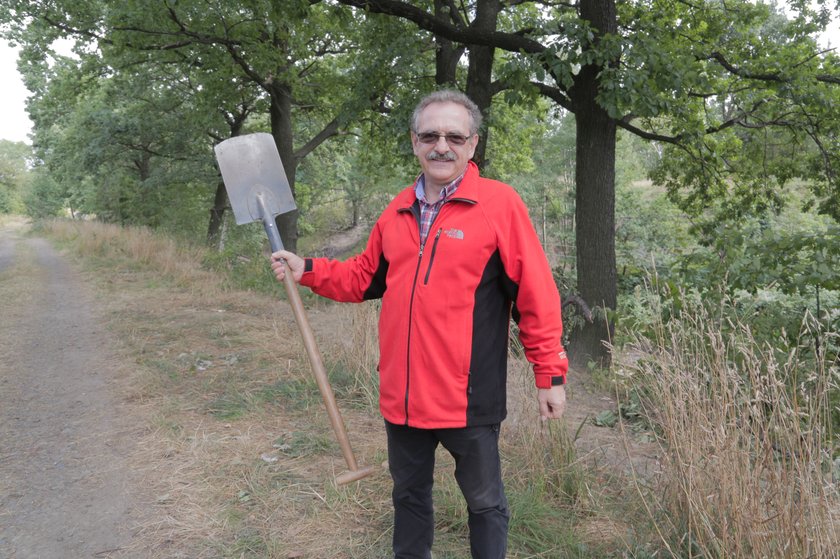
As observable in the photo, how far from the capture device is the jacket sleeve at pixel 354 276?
2598 mm

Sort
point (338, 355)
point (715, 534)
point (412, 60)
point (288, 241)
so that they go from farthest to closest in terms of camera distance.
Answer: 1. point (288, 241)
2. point (412, 60)
3. point (338, 355)
4. point (715, 534)

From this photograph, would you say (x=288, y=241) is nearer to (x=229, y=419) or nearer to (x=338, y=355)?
(x=338, y=355)

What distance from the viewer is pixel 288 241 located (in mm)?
13828

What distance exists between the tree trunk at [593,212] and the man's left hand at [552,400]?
4803 millimetres

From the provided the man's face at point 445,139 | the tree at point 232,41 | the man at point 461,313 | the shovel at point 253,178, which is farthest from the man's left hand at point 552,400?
the tree at point 232,41

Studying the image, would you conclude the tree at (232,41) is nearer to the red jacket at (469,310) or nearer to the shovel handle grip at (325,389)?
the shovel handle grip at (325,389)

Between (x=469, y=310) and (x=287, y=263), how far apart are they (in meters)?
1.06

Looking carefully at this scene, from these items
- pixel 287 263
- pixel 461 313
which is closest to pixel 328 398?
pixel 287 263

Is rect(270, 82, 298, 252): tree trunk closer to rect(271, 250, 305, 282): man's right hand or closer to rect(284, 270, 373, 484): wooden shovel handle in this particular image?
rect(284, 270, 373, 484): wooden shovel handle

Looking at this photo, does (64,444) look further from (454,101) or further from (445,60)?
(445,60)

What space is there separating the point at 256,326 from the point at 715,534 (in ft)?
19.2

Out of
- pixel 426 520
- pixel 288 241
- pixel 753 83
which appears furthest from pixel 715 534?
pixel 288 241

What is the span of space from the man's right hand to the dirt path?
1.47 meters

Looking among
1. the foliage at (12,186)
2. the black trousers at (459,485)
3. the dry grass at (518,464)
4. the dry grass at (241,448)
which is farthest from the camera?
the foliage at (12,186)
